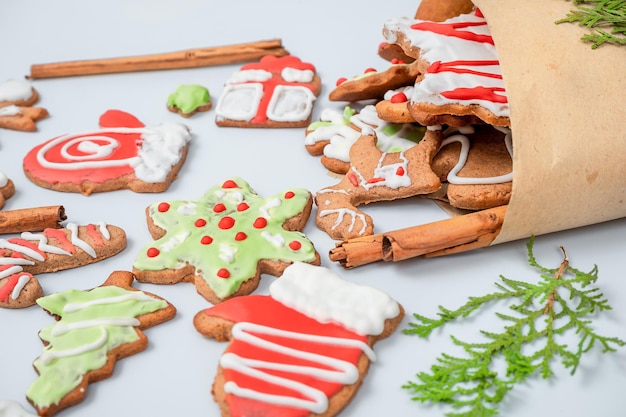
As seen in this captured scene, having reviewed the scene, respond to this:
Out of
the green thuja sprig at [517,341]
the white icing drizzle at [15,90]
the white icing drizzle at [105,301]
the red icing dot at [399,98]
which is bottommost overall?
the green thuja sprig at [517,341]

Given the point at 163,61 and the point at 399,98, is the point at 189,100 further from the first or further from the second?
the point at 399,98

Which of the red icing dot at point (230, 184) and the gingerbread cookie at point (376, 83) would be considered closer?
the red icing dot at point (230, 184)

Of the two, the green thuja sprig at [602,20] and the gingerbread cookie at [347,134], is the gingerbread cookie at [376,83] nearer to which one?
the gingerbread cookie at [347,134]

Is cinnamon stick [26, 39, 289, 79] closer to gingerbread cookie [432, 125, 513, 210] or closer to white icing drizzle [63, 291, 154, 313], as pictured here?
gingerbread cookie [432, 125, 513, 210]

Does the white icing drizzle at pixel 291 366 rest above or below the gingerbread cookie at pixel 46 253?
below

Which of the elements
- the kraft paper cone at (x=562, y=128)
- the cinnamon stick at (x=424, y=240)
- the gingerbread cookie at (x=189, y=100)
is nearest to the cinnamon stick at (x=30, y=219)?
the gingerbread cookie at (x=189, y=100)

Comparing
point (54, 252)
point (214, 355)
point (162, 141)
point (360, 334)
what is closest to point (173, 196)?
point (162, 141)

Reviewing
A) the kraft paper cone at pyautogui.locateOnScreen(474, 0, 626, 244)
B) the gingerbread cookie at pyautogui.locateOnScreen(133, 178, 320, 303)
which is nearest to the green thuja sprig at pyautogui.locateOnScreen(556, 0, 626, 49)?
the kraft paper cone at pyautogui.locateOnScreen(474, 0, 626, 244)

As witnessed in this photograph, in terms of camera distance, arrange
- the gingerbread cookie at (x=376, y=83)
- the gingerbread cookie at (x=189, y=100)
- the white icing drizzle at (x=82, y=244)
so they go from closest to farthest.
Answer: the white icing drizzle at (x=82, y=244) < the gingerbread cookie at (x=376, y=83) < the gingerbread cookie at (x=189, y=100)

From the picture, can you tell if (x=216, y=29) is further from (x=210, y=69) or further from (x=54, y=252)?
(x=54, y=252)
